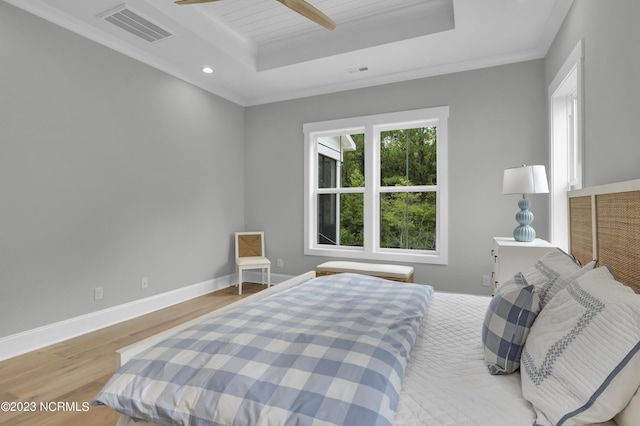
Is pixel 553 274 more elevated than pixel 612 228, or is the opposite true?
pixel 612 228

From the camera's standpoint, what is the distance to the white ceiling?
2.76 metres

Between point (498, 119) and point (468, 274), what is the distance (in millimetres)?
1728

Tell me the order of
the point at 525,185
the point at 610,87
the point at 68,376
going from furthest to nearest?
the point at 525,185 < the point at 68,376 < the point at 610,87

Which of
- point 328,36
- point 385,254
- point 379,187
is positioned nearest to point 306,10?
point 328,36

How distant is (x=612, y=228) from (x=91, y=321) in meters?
3.91

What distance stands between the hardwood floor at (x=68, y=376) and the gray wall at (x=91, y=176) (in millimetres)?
291

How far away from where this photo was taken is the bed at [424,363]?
88 cm

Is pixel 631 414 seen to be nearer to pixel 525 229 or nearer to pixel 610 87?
pixel 610 87

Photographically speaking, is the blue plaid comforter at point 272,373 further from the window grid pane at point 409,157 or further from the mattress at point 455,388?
the window grid pane at point 409,157

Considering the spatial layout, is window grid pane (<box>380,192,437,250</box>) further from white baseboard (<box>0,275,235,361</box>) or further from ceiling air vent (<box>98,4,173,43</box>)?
ceiling air vent (<box>98,4,173,43</box>)

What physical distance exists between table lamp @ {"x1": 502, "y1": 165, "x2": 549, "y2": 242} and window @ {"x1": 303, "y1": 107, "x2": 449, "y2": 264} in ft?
3.34

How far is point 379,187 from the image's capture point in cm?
426

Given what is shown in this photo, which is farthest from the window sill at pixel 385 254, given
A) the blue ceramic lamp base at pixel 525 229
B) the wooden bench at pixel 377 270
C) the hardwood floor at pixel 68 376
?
the hardwood floor at pixel 68 376

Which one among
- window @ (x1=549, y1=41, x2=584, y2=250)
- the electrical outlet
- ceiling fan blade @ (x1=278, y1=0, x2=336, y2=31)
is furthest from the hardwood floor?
window @ (x1=549, y1=41, x2=584, y2=250)
